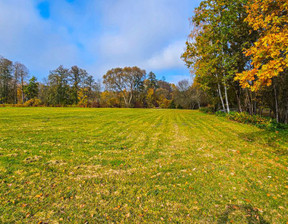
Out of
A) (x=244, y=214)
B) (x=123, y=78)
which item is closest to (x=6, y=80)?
(x=123, y=78)

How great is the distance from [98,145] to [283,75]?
14.6 meters

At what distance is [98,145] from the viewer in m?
5.57

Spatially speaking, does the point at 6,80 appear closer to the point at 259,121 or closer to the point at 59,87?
the point at 59,87

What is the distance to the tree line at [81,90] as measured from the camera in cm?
3628

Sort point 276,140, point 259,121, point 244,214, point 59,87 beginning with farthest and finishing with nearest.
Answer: point 59,87 → point 259,121 → point 276,140 → point 244,214

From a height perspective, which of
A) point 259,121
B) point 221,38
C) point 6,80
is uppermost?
point 6,80

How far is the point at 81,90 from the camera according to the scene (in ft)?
134

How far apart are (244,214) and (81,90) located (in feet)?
147

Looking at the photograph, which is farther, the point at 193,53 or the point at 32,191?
the point at 193,53

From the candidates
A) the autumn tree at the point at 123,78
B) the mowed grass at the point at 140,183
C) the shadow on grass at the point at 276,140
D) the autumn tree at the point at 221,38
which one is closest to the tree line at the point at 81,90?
the autumn tree at the point at 123,78

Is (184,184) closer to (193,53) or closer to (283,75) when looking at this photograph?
(283,75)

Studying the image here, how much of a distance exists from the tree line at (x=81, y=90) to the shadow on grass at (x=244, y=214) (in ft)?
111

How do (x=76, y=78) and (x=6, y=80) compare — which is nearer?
(x=6, y=80)

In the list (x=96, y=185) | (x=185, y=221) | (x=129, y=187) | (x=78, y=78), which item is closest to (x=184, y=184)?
(x=185, y=221)
